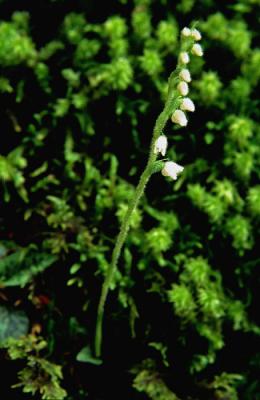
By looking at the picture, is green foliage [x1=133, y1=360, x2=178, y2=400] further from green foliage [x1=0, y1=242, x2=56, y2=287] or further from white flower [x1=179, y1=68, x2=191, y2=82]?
white flower [x1=179, y1=68, x2=191, y2=82]

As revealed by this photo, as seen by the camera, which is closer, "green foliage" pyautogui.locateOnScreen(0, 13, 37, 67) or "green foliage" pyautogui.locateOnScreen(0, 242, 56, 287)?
"green foliage" pyautogui.locateOnScreen(0, 242, 56, 287)

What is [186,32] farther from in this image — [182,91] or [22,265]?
[22,265]

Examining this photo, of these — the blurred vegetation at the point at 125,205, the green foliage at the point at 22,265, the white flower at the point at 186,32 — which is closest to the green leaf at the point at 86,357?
the blurred vegetation at the point at 125,205

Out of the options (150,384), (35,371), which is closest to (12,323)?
(35,371)

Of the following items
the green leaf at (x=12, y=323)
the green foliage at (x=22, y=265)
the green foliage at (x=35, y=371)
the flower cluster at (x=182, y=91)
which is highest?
the flower cluster at (x=182, y=91)

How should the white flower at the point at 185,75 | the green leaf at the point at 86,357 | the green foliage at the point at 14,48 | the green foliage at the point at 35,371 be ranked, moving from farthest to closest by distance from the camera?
1. the green foliage at the point at 14,48
2. the green leaf at the point at 86,357
3. the green foliage at the point at 35,371
4. the white flower at the point at 185,75

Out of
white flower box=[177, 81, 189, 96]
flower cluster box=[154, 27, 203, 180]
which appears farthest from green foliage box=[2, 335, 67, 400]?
white flower box=[177, 81, 189, 96]

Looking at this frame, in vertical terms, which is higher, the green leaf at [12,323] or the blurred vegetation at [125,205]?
the blurred vegetation at [125,205]

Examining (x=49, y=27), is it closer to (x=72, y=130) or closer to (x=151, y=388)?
(x=72, y=130)

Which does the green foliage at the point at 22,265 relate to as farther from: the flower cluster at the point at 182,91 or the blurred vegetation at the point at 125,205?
the flower cluster at the point at 182,91
